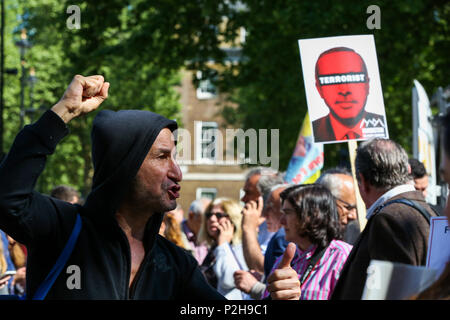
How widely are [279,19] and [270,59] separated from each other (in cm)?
82

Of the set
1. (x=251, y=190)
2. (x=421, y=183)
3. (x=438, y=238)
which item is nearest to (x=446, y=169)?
(x=438, y=238)

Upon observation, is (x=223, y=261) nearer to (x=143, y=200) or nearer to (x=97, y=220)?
(x=143, y=200)

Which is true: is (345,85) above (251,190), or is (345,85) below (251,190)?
above

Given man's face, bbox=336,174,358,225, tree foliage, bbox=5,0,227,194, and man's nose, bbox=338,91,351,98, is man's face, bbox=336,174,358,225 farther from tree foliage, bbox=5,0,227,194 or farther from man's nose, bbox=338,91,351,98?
tree foliage, bbox=5,0,227,194

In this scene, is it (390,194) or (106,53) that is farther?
(106,53)

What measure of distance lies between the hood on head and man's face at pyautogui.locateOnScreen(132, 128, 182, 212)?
71 millimetres

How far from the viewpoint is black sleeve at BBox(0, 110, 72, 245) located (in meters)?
2.30

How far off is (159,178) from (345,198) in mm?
3550

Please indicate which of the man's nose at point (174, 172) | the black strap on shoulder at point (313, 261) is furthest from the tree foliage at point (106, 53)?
the man's nose at point (174, 172)

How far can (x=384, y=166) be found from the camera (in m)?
4.06

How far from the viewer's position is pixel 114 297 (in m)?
2.49

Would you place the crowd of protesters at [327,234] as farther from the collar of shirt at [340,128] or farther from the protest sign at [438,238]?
the collar of shirt at [340,128]

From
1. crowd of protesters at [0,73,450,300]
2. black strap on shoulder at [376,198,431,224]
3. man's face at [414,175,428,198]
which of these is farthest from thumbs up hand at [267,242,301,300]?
man's face at [414,175,428,198]

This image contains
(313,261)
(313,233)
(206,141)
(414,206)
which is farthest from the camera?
(206,141)
